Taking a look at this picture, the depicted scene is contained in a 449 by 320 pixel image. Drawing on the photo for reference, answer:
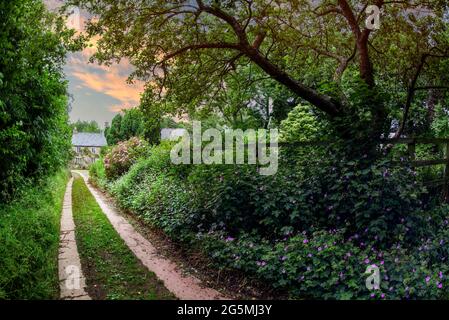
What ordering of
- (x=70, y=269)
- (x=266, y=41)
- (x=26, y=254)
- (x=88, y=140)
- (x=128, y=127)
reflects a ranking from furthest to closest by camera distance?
(x=88, y=140) < (x=128, y=127) < (x=266, y=41) < (x=70, y=269) < (x=26, y=254)

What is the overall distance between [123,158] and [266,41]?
8031 millimetres

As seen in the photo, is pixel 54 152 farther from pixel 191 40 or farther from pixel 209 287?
pixel 209 287

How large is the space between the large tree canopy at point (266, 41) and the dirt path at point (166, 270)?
3.22 meters

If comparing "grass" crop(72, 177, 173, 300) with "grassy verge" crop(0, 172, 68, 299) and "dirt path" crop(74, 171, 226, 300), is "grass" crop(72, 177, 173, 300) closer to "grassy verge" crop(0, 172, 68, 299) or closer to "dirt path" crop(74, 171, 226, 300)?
"dirt path" crop(74, 171, 226, 300)

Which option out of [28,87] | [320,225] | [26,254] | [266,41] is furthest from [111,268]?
[266,41]

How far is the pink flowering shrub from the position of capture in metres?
14.1

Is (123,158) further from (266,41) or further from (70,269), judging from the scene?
(70,269)

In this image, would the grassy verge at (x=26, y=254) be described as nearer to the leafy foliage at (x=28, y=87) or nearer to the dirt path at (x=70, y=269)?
the dirt path at (x=70, y=269)

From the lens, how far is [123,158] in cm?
1421

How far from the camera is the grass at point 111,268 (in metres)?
3.87

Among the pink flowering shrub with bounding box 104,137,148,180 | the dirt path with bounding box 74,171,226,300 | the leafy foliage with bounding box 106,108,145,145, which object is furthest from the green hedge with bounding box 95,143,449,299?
the leafy foliage with bounding box 106,108,145,145

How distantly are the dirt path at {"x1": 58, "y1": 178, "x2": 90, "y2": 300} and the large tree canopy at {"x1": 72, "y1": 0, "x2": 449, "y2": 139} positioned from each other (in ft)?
12.0

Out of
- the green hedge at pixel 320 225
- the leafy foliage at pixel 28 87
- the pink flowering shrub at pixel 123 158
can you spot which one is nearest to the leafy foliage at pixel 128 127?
the pink flowering shrub at pixel 123 158
